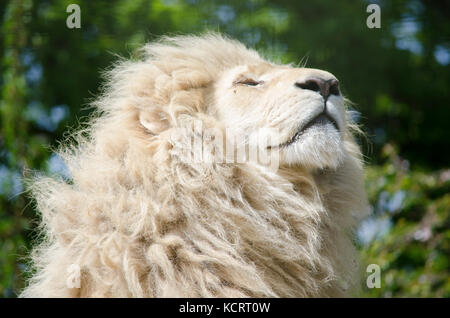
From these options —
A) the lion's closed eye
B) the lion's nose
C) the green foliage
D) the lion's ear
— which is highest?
the lion's nose

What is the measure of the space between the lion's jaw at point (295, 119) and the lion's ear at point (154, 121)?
10.8 inches

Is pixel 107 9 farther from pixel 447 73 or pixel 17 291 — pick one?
pixel 447 73

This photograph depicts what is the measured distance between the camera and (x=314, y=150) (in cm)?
242

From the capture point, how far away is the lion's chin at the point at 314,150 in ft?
7.91

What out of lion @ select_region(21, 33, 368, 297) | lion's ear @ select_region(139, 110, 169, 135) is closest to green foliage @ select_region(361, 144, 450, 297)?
lion @ select_region(21, 33, 368, 297)

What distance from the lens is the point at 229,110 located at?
2.69 metres

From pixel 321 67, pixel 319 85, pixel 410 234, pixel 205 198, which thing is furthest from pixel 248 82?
pixel 321 67

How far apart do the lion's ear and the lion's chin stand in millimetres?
553

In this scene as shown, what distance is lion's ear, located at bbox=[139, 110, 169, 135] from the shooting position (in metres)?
2.56

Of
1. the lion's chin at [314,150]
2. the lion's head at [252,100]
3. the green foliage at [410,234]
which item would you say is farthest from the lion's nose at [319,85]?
the green foliage at [410,234]

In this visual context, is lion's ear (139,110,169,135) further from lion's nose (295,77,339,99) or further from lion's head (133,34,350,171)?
lion's nose (295,77,339,99)

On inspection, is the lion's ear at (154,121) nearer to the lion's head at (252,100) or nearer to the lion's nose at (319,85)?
the lion's head at (252,100)

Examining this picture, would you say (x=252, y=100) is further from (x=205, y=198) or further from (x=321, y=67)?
(x=321, y=67)

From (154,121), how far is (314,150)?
0.73 m
